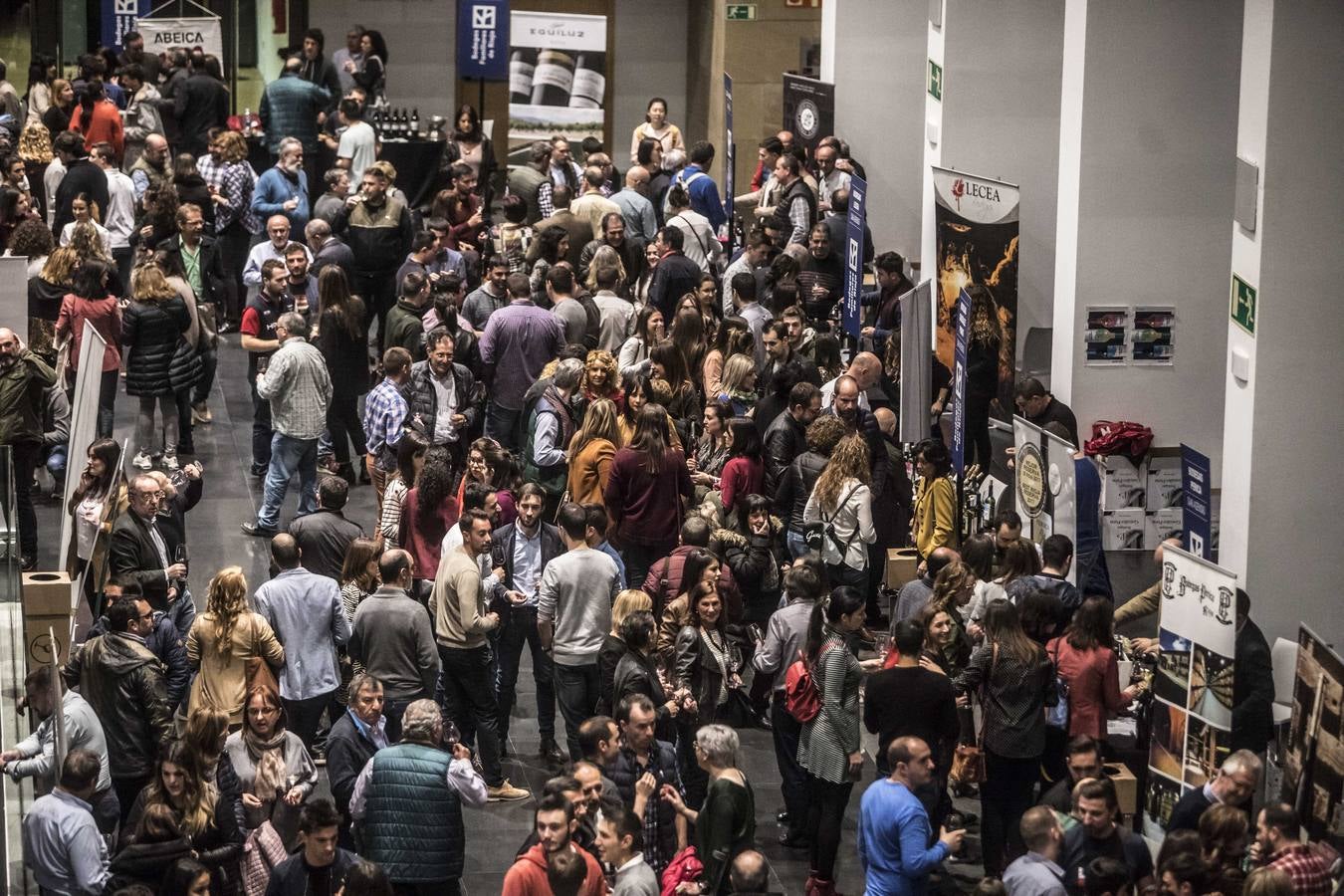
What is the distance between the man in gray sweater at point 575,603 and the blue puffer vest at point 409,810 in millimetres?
1870

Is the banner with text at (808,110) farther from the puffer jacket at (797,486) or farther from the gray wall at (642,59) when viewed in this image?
the puffer jacket at (797,486)

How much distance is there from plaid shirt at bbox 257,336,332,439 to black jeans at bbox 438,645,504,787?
128 inches

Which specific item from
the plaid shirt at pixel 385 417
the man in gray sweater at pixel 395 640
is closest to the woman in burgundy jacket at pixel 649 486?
the plaid shirt at pixel 385 417

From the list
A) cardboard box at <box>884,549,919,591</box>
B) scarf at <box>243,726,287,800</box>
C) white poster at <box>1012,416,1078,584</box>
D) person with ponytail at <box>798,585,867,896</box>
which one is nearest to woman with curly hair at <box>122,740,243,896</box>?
scarf at <box>243,726,287,800</box>

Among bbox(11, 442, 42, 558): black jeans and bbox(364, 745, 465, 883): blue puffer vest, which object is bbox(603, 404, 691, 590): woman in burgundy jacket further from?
bbox(11, 442, 42, 558): black jeans

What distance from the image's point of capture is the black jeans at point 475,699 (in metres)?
9.95

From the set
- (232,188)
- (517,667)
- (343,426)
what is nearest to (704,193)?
(232,188)

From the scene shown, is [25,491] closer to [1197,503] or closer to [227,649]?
[227,649]

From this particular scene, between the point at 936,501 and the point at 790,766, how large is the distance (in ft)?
8.04

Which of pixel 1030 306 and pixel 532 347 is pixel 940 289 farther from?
pixel 532 347

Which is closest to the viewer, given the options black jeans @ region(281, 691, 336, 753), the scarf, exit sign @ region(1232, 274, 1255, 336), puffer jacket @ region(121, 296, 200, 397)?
the scarf

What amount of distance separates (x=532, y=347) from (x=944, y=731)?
4967 millimetres

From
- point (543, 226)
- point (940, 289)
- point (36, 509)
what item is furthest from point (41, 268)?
point (940, 289)

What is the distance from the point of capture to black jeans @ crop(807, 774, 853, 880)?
9.17 m
